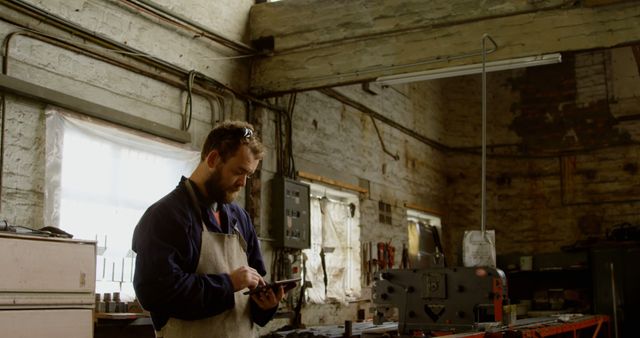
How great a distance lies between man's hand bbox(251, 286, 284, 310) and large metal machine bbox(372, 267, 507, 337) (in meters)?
1.89

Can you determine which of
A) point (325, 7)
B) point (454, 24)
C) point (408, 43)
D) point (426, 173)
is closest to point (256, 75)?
point (325, 7)

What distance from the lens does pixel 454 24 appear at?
6.14m

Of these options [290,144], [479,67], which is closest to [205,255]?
[479,67]

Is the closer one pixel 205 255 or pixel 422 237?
pixel 205 255

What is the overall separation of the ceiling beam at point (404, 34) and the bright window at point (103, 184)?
169 cm

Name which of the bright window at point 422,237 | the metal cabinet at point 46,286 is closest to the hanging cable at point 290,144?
the bright window at point 422,237

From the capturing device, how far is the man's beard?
2381 mm

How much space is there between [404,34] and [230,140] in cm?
421

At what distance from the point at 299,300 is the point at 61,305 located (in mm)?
3349

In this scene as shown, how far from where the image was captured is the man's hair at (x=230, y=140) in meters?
2.38

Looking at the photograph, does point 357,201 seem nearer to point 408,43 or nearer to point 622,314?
point 408,43

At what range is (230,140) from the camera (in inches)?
93.9

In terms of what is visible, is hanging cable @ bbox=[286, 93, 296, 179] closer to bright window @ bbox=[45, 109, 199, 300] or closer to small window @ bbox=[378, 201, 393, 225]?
bright window @ bbox=[45, 109, 199, 300]

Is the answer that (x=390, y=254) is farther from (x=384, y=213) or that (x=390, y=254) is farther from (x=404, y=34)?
(x=404, y=34)
